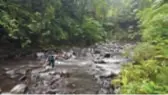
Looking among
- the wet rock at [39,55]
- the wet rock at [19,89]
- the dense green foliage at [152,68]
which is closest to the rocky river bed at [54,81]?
the wet rock at [19,89]

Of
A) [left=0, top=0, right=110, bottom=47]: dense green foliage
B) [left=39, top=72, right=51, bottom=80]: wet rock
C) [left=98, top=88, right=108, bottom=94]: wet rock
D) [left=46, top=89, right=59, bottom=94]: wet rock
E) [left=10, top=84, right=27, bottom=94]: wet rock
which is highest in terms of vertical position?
[left=0, top=0, right=110, bottom=47]: dense green foliage

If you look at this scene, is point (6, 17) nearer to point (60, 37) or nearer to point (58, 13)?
point (60, 37)

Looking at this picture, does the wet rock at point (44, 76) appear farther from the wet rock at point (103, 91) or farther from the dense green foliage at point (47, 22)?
the dense green foliage at point (47, 22)

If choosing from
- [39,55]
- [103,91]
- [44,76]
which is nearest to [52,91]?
[103,91]

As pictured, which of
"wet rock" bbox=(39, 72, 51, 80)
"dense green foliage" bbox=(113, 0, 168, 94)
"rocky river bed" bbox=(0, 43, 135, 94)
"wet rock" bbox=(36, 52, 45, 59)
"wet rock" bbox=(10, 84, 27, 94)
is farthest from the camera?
"wet rock" bbox=(36, 52, 45, 59)

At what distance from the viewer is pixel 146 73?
8.68 m

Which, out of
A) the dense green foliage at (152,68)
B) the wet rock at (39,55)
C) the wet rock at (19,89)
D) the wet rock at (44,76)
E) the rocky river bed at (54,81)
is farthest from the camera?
the wet rock at (39,55)

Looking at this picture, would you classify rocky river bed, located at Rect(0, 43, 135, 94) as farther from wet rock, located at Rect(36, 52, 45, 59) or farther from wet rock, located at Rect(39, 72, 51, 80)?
wet rock, located at Rect(36, 52, 45, 59)

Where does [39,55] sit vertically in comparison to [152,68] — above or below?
above

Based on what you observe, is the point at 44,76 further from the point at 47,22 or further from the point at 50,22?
the point at 50,22

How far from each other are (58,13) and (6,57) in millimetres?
10170

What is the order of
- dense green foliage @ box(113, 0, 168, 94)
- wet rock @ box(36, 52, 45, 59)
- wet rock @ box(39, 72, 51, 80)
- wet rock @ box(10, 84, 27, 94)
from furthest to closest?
1. wet rock @ box(36, 52, 45, 59)
2. wet rock @ box(39, 72, 51, 80)
3. wet rock @ box(10, 84, 27, 94)
4. dense green foliage @ box(113, 0, 168, 94)

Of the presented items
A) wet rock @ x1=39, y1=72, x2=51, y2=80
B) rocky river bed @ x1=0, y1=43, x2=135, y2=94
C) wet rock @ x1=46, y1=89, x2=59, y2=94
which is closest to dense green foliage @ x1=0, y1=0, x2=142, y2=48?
rocky river bed @ x1=0, y1=43, x2=135, y2=94

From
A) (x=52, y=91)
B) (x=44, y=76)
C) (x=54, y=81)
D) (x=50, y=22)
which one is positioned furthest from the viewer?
(x=50, y=22)
